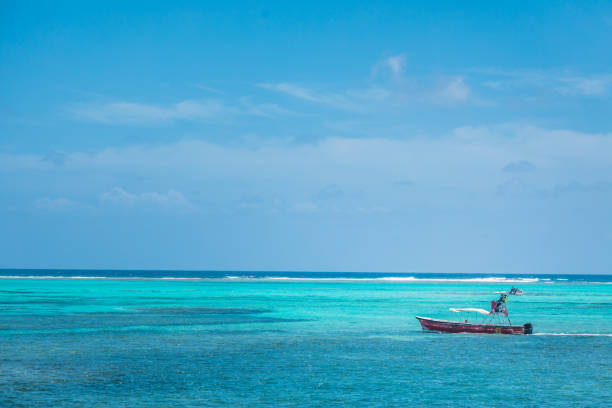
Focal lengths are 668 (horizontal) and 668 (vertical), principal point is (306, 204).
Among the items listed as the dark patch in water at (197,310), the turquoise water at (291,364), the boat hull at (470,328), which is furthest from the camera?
the dark patch in water at (197,310)

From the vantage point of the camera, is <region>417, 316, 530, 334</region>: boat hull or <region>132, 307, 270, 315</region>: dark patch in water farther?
<region>132, 307, 270, 315</region>: dark patch in water

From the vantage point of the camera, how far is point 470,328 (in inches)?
1783

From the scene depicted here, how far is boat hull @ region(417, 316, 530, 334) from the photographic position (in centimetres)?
4444

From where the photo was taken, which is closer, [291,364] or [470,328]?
[291,364]

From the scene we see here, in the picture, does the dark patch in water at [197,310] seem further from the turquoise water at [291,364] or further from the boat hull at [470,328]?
the boat hull at [470,328]

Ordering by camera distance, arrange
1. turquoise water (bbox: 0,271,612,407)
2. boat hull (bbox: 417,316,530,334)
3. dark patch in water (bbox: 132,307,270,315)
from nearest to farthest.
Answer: turquoise water (bbox: 0,271,612,407), boat hull (bbox: 417,316,530,334), dark patch in water (bbox: 132,307,270,315)

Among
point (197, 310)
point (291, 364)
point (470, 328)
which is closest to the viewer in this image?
point (291, 364)

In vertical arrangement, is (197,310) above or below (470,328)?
below

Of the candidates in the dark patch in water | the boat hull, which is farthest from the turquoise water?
the dark patch in water

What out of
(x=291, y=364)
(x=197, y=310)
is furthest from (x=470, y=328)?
(x=197, y=310)

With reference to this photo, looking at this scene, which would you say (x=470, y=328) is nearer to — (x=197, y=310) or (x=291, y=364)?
(x=291, y=364)

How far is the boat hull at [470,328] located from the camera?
44438 mm

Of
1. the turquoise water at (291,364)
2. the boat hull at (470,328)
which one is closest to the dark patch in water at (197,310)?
the turquoise water at (291,364)

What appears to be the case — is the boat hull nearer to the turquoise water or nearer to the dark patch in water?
the turquoise water
